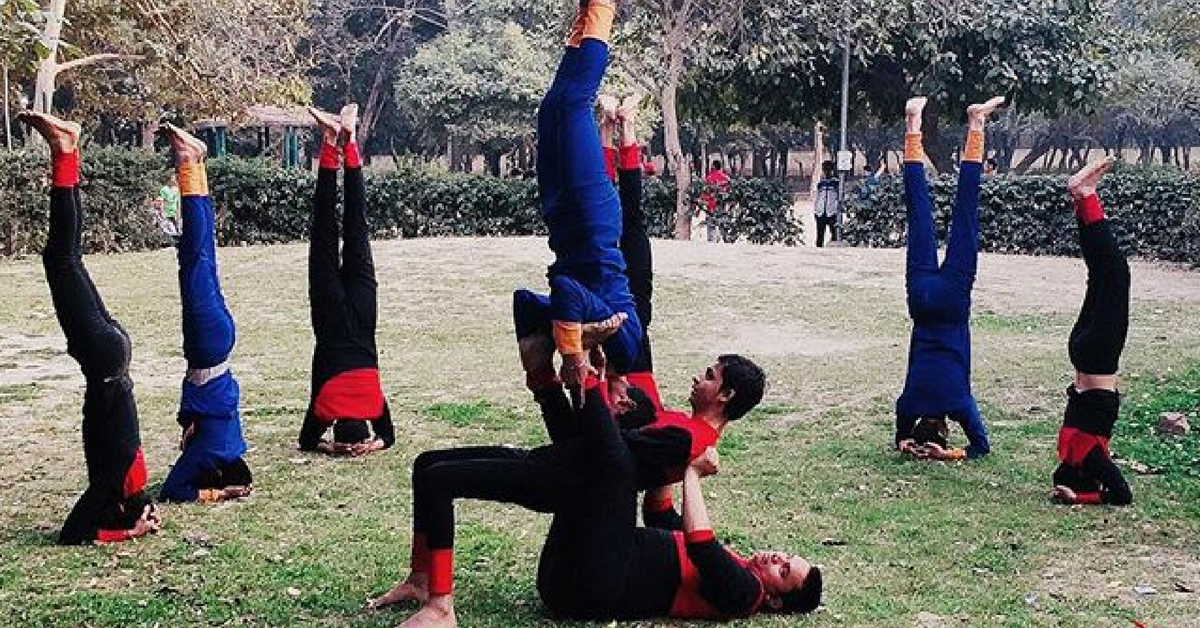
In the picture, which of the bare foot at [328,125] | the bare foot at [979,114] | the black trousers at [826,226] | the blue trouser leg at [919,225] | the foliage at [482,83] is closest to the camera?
the bare foot at [328,125]

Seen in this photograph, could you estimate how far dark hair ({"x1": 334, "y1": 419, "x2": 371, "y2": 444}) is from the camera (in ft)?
26.3

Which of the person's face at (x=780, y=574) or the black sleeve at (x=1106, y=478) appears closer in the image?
the person's face at (x=780, y=574)

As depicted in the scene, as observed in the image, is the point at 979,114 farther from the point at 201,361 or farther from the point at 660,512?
the point at 201,361

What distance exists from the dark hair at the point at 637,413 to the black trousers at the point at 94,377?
2234mm

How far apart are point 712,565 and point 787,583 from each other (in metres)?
0.38

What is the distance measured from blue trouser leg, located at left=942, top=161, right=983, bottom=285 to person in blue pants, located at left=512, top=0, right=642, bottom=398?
324 centimetres

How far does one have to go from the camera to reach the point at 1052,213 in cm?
2136

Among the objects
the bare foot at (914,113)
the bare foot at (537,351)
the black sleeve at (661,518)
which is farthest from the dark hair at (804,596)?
the bare foot at (914,113)

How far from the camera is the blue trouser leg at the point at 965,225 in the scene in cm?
782

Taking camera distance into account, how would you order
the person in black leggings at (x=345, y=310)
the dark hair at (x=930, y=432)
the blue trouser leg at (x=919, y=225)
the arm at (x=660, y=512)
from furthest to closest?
the dark hair at (x=930, y=432) → the blue trouser leg at (x=919, y=225) → the person in black leggings at (x=345, y=310) → the arm at (x=660, y=512)

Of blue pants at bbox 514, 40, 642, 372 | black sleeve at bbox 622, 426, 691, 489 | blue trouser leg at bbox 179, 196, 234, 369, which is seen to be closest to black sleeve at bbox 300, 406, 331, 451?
blue trouser leg at bbox 179, 196, 234, 369

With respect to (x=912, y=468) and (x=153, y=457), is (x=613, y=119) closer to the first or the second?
(x=912, y=468)

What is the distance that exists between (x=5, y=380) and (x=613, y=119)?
6.43 metres

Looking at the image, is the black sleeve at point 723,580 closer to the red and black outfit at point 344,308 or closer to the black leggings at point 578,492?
the black leggings at point 578,492
